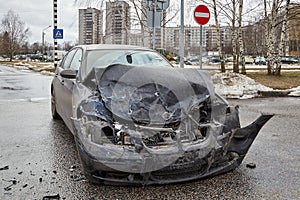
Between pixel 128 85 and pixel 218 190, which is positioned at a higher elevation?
pixel 128 85

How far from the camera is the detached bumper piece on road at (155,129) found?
2.92 meters

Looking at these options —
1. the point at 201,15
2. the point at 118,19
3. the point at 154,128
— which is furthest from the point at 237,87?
the point at 118,19

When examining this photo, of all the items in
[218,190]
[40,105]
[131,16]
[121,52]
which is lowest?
[218,190]

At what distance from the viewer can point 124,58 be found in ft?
15.8

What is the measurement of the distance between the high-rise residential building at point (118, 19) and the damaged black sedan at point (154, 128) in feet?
52.1

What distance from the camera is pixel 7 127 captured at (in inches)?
225

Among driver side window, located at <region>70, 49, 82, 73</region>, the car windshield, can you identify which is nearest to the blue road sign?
driver side window, located at <region>70, 49, 82, 73</region>

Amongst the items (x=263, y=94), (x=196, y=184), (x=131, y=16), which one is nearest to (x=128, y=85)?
(x=196, y=184)

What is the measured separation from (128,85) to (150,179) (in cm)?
97

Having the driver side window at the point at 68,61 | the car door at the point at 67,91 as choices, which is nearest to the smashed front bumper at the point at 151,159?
the car door at the point at 67,91

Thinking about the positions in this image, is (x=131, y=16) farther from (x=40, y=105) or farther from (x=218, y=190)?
(x=218, y=190)

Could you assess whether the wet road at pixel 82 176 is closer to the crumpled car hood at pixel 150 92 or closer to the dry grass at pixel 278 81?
the crumpled car hood at pixel 150 92

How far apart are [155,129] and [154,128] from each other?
1 centimetres

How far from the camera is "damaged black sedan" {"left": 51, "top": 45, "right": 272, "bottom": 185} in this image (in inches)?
115
